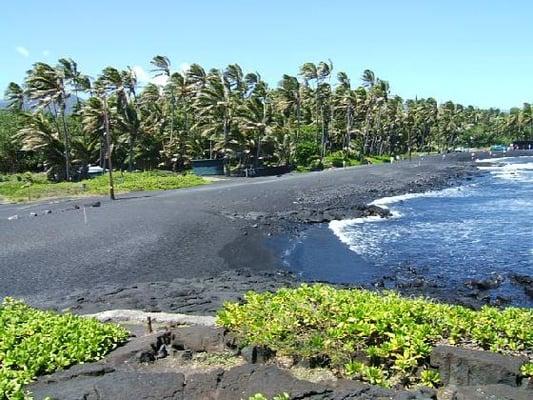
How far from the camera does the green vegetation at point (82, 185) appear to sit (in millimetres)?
46094

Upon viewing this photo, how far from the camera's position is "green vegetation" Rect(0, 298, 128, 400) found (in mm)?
6246

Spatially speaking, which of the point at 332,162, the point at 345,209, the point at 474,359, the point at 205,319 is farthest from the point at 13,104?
the point at 474,359

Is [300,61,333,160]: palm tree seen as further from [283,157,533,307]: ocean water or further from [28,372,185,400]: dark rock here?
[28,372,185,400]: dark rock

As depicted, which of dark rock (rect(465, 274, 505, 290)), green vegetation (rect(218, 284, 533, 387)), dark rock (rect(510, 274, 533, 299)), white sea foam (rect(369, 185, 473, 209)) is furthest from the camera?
white sea foam (rect(369, 185, 473, 209))

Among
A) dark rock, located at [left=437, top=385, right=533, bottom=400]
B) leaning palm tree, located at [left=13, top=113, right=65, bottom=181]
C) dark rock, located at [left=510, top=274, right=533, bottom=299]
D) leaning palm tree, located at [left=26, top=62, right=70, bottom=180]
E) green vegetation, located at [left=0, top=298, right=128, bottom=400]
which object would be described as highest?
leaning palm tree, located at [left=26, top=62, right=70, bottom=180]

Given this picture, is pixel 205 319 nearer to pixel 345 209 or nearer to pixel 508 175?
pixel 345 209

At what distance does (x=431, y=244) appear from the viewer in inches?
1007

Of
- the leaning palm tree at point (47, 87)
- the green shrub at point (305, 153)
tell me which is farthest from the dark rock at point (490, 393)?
the green shrub at point (305, 153)

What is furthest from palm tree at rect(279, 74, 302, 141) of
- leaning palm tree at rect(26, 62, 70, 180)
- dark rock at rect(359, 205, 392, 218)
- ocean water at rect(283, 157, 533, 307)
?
dark rock at rect(359, 205, 392, 218)

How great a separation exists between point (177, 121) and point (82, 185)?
89.4ft

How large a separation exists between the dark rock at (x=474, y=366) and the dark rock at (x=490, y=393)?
0.23m

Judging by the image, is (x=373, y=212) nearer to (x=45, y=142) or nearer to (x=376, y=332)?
(x=376, y=332)

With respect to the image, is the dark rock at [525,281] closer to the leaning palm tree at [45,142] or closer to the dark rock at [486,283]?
the dark rock at [486,283]

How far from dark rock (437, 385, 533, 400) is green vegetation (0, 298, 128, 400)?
4730 millimetres
